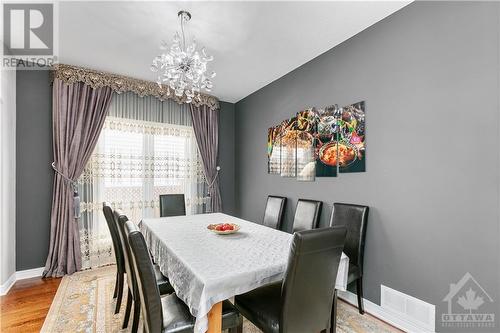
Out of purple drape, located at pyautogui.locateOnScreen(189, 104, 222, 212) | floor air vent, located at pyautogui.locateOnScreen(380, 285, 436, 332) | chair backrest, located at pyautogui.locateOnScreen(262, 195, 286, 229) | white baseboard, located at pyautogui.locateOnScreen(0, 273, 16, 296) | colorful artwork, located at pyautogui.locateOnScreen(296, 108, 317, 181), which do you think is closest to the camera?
floor air vent, located at pyautogui.locateOnScreen(380, 285, 436, 332)

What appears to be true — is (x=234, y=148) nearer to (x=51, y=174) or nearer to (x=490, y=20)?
(x=51, y=174)

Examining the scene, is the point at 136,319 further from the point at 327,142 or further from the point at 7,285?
the point at 327,142

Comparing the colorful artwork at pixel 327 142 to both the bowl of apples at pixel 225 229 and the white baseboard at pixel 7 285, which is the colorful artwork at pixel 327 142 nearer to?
the bowl of apples at pixel 225 229

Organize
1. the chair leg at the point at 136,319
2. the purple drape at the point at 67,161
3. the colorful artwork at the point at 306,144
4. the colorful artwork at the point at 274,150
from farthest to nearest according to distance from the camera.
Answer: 1. the colorful artwork at the point at 274,150
2. the purple drape at the point at 67,161
3. the colorful artwork at the point at 306,144
4. the chair leg at the point at 136,319

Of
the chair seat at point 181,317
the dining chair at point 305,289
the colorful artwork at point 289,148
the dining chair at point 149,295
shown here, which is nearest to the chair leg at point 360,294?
the dining chair at point 305,289

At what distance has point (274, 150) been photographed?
12.7ft

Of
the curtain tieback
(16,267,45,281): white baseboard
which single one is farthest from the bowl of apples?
(16,267,45,281): white baseboard

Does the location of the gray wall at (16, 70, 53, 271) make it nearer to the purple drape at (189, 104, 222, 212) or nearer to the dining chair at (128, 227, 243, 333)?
the purple drape at (189, 104, 222, 212)

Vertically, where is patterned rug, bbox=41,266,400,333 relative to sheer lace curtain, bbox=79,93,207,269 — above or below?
below

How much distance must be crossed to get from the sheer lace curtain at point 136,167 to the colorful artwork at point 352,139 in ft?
8.69

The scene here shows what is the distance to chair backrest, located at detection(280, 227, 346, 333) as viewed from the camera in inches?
53.0

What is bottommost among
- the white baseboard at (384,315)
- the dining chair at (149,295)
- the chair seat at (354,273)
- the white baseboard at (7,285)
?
the white baseboard at (384,315)

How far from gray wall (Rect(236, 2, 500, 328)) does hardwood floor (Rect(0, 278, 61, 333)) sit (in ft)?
10.1

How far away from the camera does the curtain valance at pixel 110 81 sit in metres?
3.36
